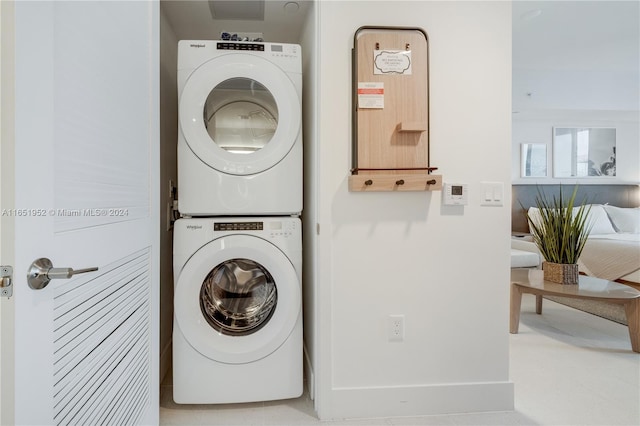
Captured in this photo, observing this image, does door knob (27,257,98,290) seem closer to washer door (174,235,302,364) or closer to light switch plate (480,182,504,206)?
washer door (174,235,302,364)

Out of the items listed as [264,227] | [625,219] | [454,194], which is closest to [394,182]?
[454,194]

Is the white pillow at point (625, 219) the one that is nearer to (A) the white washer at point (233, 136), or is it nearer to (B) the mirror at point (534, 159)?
(B) the mirror at point (534, 159)

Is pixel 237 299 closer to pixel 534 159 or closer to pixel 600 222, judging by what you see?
pixel 600 222

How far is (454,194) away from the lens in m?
1.73

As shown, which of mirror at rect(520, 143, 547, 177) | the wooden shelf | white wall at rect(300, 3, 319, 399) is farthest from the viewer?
mirror at rect(520, 143, 547, 177)

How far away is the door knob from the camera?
2.52 feet

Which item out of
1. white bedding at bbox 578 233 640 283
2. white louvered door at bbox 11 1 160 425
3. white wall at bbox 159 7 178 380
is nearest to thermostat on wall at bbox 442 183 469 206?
white louvered door at bbox 11 1 160 425

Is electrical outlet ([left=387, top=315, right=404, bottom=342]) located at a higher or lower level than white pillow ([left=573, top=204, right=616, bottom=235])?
lower

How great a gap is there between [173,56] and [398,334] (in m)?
2.02

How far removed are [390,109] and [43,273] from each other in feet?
4.54

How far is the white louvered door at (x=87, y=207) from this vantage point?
76 cm

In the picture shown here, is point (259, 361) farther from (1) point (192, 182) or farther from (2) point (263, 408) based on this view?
(1) point (192, 182)

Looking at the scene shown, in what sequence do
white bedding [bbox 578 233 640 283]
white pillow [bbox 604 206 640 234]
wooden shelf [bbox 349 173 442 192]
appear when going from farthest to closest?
1. white pillow [bbox 604 206 640 234]
2. white bedding [bbox 578 233 640 283]
3. wooden shelf [bbox 349 173 442 192]

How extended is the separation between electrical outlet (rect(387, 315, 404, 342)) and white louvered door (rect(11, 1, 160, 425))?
1.00 metres
